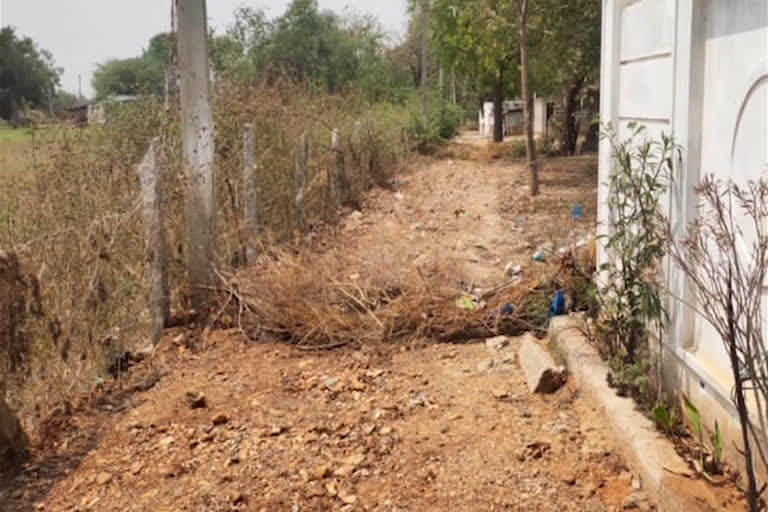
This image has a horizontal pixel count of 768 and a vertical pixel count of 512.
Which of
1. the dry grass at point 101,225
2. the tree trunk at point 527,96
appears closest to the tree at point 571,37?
the tree trunk at point 527,96

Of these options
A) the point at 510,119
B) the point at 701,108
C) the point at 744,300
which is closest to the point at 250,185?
the point at 701,108

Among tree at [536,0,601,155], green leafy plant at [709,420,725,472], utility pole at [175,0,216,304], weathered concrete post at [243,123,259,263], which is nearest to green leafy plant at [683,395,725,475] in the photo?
green leafy plant at [709,420,725,472]

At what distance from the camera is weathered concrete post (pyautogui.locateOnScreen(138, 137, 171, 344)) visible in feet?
16.1

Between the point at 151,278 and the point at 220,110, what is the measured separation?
3050 millimetres

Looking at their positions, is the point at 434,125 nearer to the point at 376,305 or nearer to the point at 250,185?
the point at 250,185

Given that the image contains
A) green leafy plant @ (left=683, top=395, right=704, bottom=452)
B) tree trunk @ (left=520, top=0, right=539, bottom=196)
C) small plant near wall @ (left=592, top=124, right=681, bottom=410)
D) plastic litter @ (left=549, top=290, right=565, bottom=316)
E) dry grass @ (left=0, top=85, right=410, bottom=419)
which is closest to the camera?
green leafy plant @ (left=683, top=395, right=704, bottom=452)

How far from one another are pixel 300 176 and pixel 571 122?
485 inches

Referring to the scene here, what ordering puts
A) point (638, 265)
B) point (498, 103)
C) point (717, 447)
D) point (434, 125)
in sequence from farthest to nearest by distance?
point (498, 103)
point (434, 125)
point (638, 265)
point (717, 447)

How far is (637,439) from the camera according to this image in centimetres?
297

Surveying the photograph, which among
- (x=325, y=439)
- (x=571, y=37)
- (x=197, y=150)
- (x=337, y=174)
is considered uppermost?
(x=571, y=37)

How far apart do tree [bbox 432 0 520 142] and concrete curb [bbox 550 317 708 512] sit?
901 centimetres

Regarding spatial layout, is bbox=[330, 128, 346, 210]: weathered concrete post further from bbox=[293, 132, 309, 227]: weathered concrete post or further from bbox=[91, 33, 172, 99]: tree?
bbox=[91, 33, 172, 99]: tree

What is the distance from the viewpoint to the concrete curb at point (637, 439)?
261 centimetres

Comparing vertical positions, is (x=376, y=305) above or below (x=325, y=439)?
above
